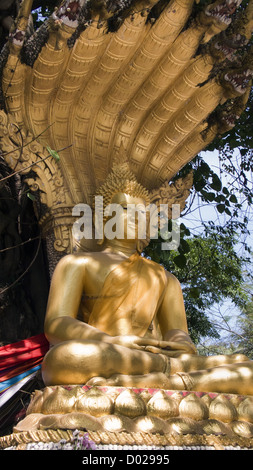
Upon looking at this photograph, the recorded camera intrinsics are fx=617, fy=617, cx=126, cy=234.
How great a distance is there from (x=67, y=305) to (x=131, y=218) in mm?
1013

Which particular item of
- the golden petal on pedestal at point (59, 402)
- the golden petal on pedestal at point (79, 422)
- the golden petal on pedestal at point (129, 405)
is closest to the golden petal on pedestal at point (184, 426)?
the golden petal on pedestal at point (129, 405)

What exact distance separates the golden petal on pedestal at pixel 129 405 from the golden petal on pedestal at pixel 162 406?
0.06 m

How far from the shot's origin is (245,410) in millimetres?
3939

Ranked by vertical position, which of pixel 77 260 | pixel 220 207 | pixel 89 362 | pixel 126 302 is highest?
pixel 220 207

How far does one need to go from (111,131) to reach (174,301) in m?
1.63

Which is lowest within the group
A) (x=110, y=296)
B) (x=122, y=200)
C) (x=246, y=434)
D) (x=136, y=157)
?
(x=246, y=434)

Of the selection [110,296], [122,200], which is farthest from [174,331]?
[122,200]

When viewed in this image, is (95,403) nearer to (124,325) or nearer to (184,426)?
(184,426)

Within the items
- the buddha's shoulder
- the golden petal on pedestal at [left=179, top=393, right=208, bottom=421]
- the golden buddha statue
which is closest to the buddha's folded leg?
the golden buddha statue

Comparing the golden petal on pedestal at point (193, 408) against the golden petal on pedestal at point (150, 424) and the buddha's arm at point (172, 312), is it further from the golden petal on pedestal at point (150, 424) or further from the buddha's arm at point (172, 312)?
the buddha's arm at point (172, 312)

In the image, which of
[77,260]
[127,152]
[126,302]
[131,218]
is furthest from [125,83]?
[126,302]

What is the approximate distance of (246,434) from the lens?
147 inches

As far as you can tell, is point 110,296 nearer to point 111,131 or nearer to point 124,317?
point 124,317

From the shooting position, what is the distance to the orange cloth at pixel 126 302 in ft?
15.7
